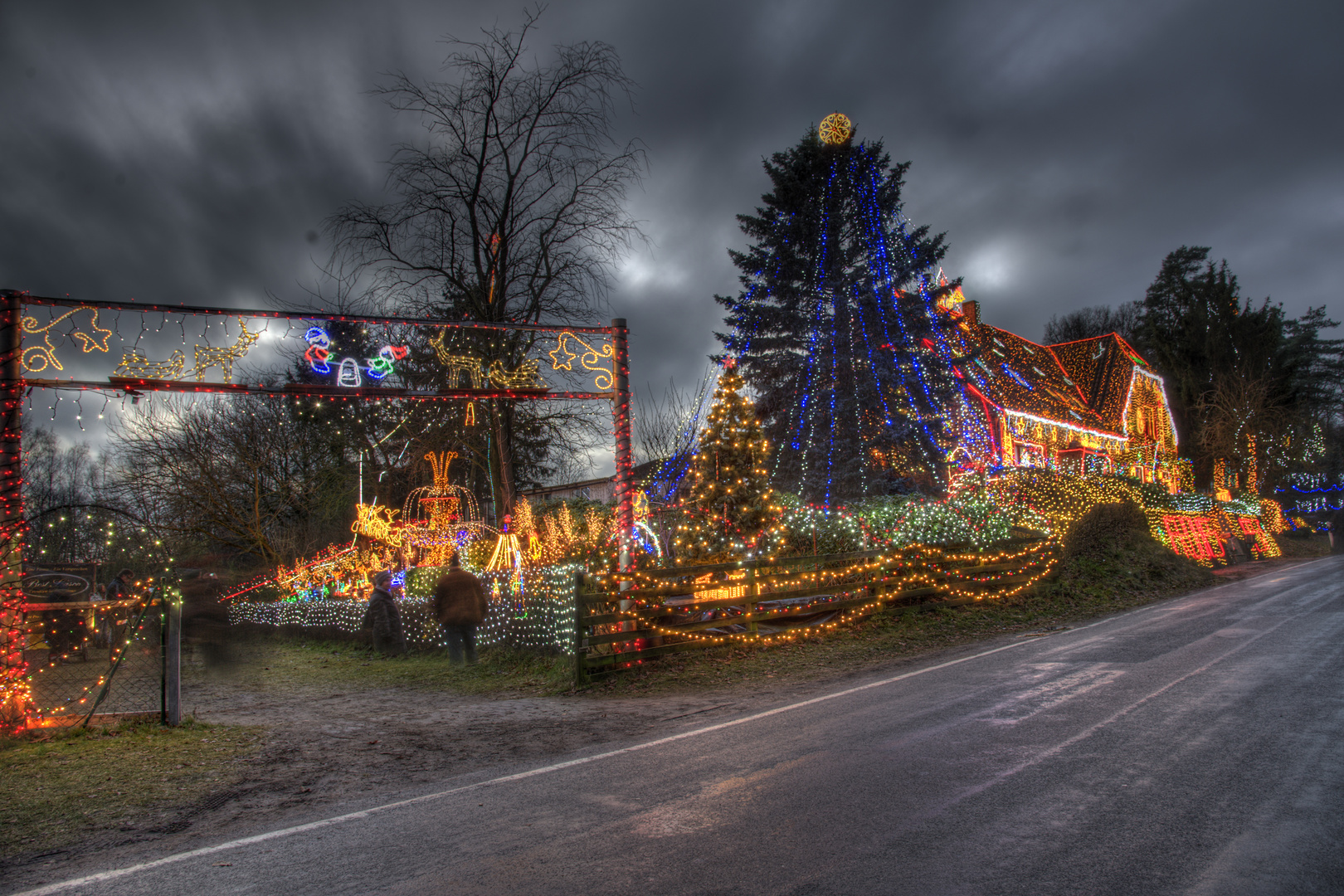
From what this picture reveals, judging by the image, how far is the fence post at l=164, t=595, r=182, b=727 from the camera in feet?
22.4

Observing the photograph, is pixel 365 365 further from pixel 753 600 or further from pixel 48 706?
pixel 753 600

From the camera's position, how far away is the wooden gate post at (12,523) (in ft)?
21.9

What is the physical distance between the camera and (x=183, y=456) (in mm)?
23812

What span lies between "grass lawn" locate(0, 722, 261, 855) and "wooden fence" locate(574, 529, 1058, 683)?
378 centimetres

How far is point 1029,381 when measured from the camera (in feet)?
96.2

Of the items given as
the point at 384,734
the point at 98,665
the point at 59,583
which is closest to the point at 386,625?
the point at 98,665

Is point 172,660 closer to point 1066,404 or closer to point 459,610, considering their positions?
point 459,610

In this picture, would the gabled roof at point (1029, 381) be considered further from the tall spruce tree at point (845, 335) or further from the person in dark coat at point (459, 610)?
the person in dark coat at point (459, 610)

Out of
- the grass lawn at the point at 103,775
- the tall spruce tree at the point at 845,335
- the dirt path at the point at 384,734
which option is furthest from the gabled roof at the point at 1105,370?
the grass lawn at the point at 103,775

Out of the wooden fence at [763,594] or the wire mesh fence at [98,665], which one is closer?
the wire mesh fence at [98,665]

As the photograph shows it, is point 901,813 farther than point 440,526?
No

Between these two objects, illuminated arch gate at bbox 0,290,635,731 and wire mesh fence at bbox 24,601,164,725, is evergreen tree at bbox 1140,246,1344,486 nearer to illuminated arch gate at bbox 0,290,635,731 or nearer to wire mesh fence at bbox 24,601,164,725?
illuminated arch gate at bbox 0,290,635,731

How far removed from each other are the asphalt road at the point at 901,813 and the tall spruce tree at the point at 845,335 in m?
15.2

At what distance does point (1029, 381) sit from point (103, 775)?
30975 mm
